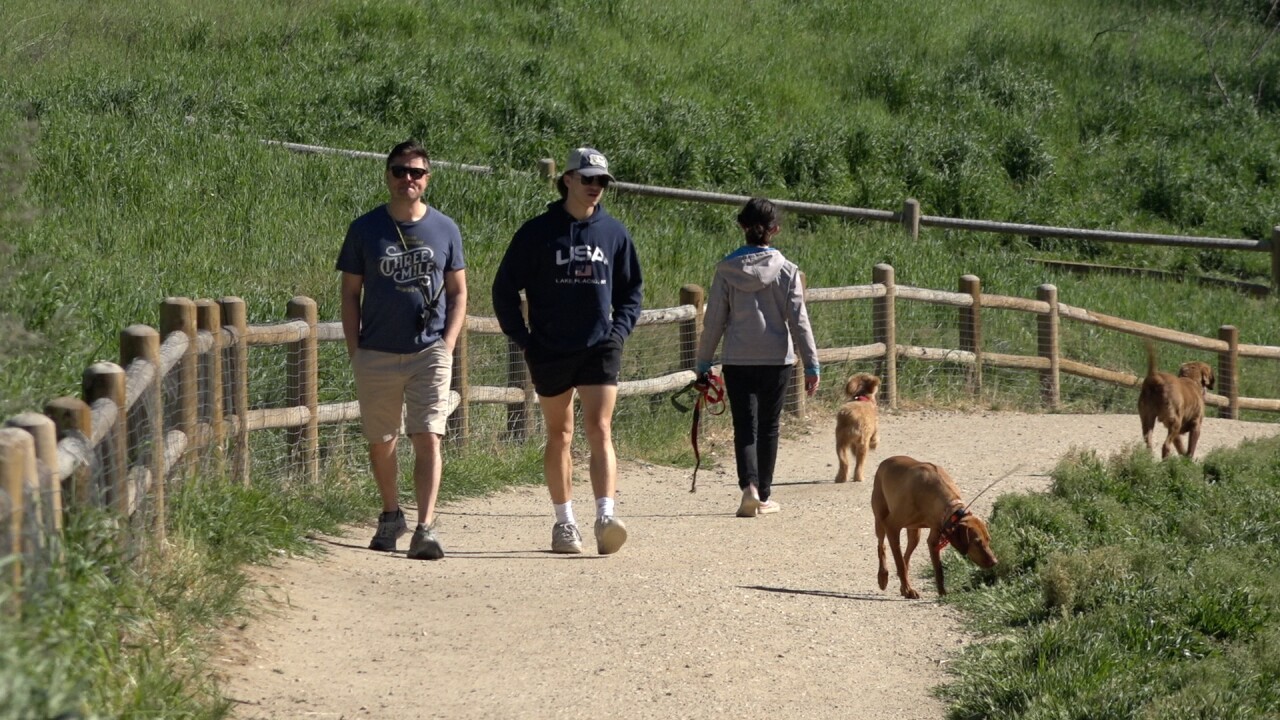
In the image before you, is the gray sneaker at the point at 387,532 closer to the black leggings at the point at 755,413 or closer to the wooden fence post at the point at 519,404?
the black leggings at the point at 755,413

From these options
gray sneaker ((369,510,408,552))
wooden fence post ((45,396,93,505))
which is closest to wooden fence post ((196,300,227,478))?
gray sneaker ((369,510,408,552))

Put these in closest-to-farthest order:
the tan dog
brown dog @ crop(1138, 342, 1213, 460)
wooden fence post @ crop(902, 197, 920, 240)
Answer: the tan dog
brown dog @ crop(1138, 342, 1213, 460)
wooden fence post @ crop(902, 197, 920, 240)

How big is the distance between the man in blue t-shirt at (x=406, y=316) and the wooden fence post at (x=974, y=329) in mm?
8546

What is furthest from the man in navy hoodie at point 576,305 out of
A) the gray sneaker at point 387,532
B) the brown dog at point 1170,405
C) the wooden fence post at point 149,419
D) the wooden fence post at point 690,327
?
the brown dog at point 1170,405

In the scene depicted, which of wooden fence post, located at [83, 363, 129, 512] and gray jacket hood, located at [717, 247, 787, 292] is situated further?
gray jacket hood, located at [717, 247, 787, 292]

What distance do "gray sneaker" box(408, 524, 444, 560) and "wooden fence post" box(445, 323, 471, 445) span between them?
273cm

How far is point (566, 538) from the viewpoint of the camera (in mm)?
7938

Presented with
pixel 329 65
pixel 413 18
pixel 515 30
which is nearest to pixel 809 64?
pixel 515 30

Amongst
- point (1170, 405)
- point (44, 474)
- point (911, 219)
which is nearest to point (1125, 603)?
point (44, 474)

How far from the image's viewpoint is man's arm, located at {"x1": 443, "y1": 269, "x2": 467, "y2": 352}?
744 cm

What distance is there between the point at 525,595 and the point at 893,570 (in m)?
2.22

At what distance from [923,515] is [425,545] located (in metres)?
2.37

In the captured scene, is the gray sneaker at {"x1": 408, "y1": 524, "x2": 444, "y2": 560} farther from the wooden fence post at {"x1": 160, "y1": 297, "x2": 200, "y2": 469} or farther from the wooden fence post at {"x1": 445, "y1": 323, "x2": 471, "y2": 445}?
the wooden fence post at {"x1": 445, "y1": 323, "x2": 471, "y2": 445}

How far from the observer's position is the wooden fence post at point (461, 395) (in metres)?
10.2
